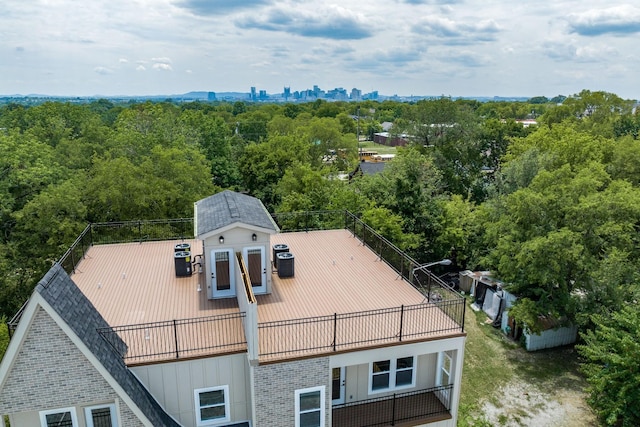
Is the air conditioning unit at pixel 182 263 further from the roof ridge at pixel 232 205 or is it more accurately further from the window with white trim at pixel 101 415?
the window with white trim at pixel 101 415

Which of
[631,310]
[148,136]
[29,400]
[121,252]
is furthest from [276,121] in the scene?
[29,400]

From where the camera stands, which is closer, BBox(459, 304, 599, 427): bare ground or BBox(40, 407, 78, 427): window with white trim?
BBox(40, 407, 78, 427): window with white trim

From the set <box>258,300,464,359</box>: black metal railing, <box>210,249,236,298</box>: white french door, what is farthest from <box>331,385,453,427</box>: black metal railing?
<box>210,249,236,298</box>: white french door

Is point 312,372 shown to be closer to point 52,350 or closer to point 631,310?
point 52,350

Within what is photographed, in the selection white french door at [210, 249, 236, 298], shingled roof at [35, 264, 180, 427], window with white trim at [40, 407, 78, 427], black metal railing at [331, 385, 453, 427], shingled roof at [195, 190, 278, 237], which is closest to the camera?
shingled roof at [35, 264, 180, 427]

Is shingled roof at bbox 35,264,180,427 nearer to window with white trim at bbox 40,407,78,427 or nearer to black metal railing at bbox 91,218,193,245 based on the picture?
window with white trim at bbox 40,407,78,427

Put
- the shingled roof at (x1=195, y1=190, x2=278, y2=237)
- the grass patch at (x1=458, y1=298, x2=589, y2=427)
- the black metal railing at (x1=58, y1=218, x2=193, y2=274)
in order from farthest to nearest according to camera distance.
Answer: the black metal railing at (x1=58, y1=218, x2=193, y2=274)
the grass patch at (x1=458, y1=298, x2=589, y2=427)
the shingled roof at (x1=195, y1=190, x2=278, y2=237)
